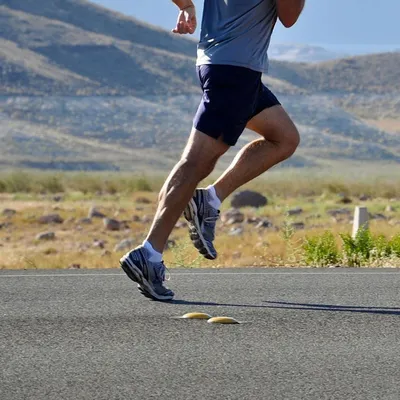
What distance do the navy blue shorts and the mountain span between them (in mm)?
79251

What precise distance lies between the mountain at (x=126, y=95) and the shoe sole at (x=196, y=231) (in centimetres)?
7881

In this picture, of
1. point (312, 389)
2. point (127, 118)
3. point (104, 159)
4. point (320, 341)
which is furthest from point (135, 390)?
point (127, 118)

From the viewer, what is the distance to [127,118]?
103688mm

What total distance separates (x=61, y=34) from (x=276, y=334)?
122 m

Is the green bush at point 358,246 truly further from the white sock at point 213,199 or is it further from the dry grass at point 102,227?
the dry grass at point 102,227

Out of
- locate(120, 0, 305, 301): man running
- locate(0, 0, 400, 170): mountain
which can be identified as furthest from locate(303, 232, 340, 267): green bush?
locate(0, 0, 400, 170): mountain

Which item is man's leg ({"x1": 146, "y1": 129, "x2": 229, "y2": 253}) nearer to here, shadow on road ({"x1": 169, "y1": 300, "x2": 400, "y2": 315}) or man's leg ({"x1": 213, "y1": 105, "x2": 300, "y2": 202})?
shadow on road ({"x1": 169, "y1": 300, "x2": 400, "y2": 315})

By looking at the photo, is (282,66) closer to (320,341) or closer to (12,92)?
(12,92)

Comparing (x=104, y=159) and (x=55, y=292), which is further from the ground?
(x=55, y=292)

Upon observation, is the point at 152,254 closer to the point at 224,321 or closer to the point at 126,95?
the point at 224,321

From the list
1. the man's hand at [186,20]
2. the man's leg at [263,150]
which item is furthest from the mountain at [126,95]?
the man's hand at [186,20]

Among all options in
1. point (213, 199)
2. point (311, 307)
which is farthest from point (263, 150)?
point (311, 307)

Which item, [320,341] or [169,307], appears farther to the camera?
[169,307]

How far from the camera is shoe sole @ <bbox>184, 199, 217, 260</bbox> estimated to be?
6555 mm
